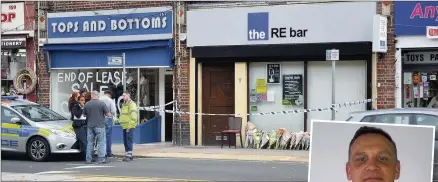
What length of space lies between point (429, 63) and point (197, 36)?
6458 millimetres

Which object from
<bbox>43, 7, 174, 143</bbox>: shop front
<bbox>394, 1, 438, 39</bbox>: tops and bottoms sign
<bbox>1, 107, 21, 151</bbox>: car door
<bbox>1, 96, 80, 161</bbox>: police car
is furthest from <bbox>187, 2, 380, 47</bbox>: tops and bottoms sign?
<bbox>1, 107, 21, 151</bbox>: car door

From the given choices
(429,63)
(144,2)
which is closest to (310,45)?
(429,63)

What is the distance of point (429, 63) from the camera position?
16078mm

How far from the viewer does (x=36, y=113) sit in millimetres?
14969

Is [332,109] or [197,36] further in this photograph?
[197,36]

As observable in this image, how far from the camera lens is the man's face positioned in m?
2.47

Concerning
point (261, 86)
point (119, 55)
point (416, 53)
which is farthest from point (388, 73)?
point (119, 55)

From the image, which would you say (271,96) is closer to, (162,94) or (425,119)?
(162,94)

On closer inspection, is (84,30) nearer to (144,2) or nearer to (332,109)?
(144,2)

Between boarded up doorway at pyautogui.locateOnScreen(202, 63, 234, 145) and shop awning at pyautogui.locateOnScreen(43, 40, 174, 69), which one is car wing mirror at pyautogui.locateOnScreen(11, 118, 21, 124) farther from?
boarded up doorway at pyautogui.locateOnScreen(202, 63, 234, 145)

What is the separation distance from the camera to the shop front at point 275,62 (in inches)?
640

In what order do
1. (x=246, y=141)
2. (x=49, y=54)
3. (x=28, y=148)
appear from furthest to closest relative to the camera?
(x=49, y=54) → (x=246, y=141) → (x=28, y=148)

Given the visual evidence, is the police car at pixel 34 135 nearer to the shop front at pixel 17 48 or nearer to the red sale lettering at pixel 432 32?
the shop front at pixel 17 48

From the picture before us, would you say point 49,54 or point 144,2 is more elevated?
point 144,2
